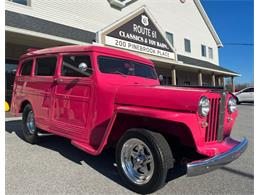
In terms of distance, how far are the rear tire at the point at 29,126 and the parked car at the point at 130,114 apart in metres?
0.05

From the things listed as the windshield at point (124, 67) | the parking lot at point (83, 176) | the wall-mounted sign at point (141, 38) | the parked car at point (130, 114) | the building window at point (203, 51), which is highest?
the building window at point (203, 51)

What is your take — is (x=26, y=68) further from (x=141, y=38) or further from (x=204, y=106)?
(x=141, y=38)

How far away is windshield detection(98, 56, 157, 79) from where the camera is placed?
12.9 ft

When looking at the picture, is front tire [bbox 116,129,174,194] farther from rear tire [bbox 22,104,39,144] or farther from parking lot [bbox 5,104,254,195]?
rear tire [bbox 22,104,39,144]

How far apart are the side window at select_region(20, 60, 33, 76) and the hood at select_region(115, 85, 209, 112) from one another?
3.09 m

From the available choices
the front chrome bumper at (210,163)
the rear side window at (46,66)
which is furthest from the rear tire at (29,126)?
the front chrome bumper at (210,163)

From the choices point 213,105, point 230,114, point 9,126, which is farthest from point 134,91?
point 9,126

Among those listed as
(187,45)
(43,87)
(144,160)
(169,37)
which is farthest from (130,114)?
(187,45)

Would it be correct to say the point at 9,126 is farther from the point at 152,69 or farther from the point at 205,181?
the point at 205,181

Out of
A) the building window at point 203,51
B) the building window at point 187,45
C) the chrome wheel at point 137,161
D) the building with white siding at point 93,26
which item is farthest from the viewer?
the building window at point 203,51

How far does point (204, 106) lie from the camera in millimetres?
2750

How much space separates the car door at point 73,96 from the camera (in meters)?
3.82

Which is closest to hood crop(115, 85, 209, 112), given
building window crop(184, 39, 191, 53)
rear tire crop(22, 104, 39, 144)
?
rear tire crop(22, 104, 39, 144)

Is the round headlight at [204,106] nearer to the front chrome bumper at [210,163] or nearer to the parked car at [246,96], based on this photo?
the front chrome bumper at [210,163]
